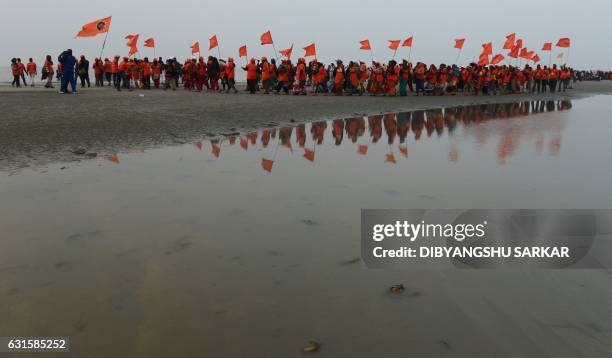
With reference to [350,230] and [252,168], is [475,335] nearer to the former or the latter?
[350,230]

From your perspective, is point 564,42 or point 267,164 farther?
point 564,42

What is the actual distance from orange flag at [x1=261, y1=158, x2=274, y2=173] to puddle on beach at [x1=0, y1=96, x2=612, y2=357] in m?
0.03

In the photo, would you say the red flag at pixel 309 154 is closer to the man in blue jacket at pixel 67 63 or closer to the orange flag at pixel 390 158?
the orange flag at pixel 390 158

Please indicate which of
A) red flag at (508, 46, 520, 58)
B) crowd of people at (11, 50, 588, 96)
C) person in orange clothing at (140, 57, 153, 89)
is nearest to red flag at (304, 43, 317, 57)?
crowd of people at (11, 50, 588, 96)

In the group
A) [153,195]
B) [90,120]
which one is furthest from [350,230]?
[90,120]

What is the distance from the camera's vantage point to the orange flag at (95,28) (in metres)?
18.6

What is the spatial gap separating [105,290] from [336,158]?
4916 millimetres

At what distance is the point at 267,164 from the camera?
695cm

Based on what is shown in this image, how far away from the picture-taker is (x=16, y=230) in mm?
4012

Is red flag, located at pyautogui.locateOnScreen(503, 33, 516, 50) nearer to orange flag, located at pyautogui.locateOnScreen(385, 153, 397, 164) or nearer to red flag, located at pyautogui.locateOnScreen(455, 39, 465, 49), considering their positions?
red flag, located at pyautogui.locateOnScreen(455, 39, 465, 49)

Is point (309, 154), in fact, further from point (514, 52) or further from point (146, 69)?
point (514, 52)

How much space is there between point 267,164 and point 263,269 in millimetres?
3687

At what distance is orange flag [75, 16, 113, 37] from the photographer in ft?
61.2

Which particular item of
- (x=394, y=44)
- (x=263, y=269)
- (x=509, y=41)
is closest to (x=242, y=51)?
(x=394, y=44)
